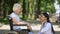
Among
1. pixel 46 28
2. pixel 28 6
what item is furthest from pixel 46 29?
pixel 28 6

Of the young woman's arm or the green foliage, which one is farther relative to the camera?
the green foliage

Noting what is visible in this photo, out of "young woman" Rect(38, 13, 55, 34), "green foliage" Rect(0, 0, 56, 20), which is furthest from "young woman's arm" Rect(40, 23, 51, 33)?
"green foliage" Rect(0, 0, 56, 20)

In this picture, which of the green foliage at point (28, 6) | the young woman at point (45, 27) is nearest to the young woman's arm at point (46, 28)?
the young woman at point (45, 27)

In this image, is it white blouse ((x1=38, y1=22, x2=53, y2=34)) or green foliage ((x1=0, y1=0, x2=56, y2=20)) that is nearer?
white blouse ((x1=38, y1=22, x2=53, y2=34))

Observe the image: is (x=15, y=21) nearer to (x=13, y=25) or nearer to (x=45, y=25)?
(x=13, y=25)

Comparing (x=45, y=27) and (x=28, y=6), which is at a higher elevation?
(x=28, y=6)

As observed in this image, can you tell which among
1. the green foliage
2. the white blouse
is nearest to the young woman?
the white blouse

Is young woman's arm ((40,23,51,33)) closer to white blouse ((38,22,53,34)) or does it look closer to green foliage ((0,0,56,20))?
white blouse ((38,22,53,34))

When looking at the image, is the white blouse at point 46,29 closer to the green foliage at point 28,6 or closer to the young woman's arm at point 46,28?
the young woman's arm at point 46,28

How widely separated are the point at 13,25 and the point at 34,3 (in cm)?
3355

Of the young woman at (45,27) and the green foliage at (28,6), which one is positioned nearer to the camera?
the young woman at (45,27)

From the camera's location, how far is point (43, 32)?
4.66 m

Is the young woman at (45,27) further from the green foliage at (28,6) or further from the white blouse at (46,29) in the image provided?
the green foliage at (28,6)

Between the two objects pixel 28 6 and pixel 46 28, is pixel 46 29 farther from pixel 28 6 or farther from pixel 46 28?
pixel 28 6
